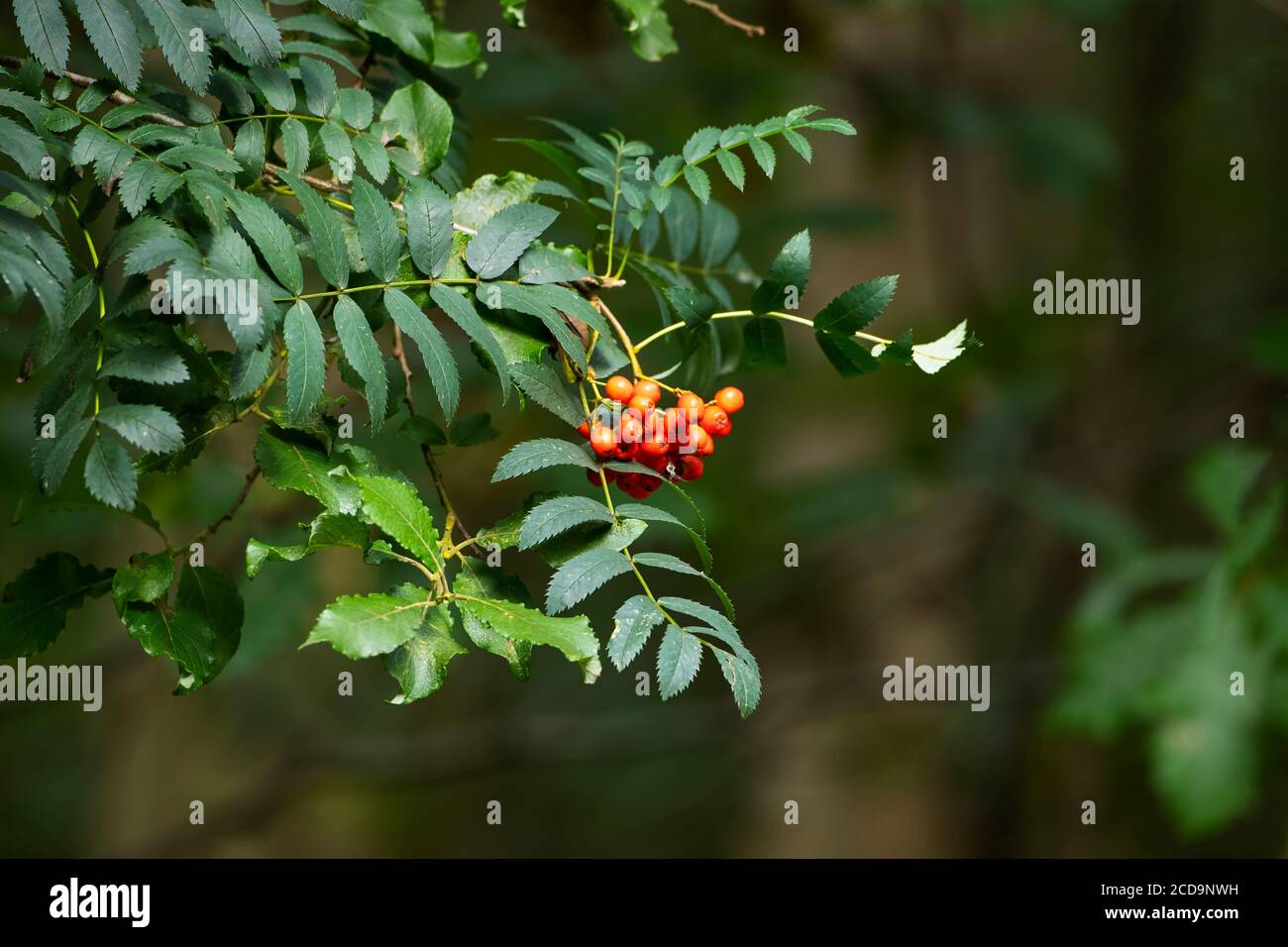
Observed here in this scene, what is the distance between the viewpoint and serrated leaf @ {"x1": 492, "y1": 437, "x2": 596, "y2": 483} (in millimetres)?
1144

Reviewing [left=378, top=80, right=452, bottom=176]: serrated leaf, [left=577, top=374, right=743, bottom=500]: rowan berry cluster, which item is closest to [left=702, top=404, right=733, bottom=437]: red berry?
[left=577, top=374, right=743, bottom=500]: rowan berry cluster

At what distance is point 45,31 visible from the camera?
1.17 metres

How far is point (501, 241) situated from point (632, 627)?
415 mm

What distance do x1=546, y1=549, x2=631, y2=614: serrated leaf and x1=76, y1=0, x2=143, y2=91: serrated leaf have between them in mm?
638

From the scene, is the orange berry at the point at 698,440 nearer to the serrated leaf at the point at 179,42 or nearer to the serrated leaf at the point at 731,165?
the serrated leaf at the point at 731,165

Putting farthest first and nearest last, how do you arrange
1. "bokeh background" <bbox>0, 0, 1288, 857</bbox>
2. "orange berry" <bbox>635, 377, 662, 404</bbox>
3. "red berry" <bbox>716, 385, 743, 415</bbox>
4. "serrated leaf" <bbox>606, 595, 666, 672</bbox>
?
1. "bokeh background" <bbox>0, 0, 1288, 857</bbox>
2. "red berry" <bbox>716, 385, 743, 415</bbox>
3. "orange berry" <bbox>635, 377, 662, 404</bbox>
4. "serrated leaf" <bbox>606, 595, 666, 672</bbox>

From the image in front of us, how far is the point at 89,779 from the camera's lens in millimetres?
5414

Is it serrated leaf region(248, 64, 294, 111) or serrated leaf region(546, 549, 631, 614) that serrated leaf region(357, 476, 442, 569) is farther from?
serrated leaf region(248, 64, 294, 111)

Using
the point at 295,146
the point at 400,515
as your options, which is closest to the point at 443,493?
the point at 400,515

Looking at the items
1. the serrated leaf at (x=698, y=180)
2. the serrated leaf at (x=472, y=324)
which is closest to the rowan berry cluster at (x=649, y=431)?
the serrated leaf at (x=472, y=324)

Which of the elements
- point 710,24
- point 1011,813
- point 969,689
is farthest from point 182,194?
point 1011,813

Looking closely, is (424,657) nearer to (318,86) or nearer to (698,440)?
(698,440)

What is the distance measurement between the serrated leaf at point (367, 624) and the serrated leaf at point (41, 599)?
1.21 ft
